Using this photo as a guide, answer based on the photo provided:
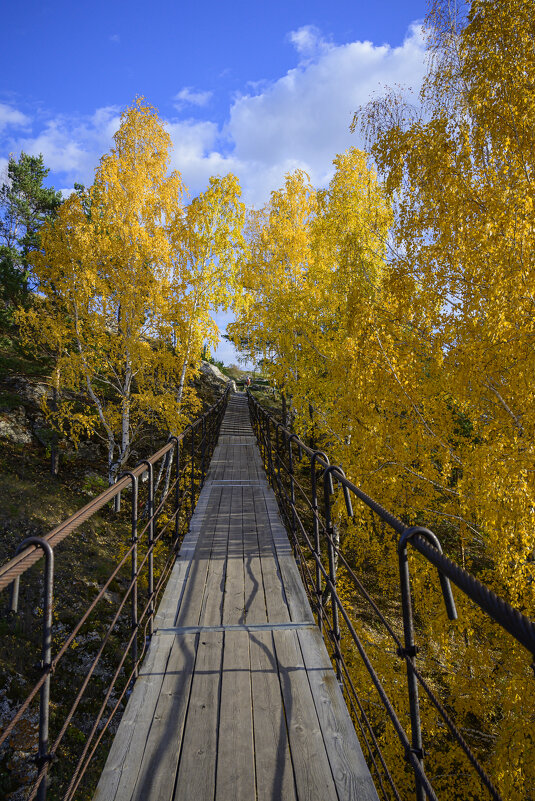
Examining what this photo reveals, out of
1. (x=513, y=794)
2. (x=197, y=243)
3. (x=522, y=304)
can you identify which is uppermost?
(x=197, y=243)

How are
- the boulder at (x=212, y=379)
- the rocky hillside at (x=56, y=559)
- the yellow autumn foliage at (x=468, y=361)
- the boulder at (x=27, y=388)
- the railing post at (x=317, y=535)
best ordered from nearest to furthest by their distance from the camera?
the railing post at (x=317, y=535)
the yellow autumn foliage at (x=468, y=361)
the rocky hillside at (x=56, y=559)
the boulder at (x=27, y=388)
the boulder at (x=212, y=379)

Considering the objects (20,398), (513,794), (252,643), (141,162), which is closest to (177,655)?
(252,643)

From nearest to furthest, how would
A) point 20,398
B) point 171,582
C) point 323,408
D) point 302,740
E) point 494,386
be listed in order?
1. point 302,740
2. point 171,582
3. point 494,386
4. point 323,408
5. point 20,398

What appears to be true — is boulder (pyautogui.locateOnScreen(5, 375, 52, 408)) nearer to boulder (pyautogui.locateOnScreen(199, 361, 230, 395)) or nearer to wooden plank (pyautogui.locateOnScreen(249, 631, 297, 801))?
boulder (pyautogui.locateOnScreen(199, 361, 230, 395))

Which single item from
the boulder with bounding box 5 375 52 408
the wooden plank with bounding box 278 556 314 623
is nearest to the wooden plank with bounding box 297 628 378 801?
the wooden plank with bounding box 278 556 314 623

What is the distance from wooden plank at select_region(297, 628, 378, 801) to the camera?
6.63ft

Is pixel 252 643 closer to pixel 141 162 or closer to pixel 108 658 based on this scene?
pixel 108 658

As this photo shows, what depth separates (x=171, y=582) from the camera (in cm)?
419

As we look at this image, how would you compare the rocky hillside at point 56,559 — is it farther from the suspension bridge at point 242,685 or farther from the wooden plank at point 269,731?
the wooden plank at point 269,731

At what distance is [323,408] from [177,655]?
11062mm

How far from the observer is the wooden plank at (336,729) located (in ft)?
6.63

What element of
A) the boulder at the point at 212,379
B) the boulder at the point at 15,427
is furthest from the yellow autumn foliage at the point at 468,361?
the boulder at the point at 212,379

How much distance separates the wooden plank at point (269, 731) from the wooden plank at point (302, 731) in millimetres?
40

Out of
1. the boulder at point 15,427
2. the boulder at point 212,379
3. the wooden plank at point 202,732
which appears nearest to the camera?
the wooden plank at point 202,732
